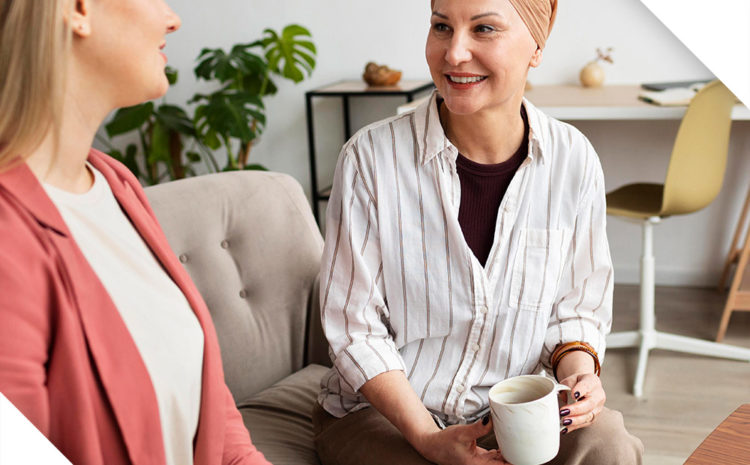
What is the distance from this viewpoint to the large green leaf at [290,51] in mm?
3637

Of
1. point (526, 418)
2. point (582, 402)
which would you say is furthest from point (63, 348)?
point (582, 402)

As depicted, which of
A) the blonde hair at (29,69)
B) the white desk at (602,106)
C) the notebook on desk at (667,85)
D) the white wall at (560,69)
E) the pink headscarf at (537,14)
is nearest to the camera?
the blonde hair at (29,69)

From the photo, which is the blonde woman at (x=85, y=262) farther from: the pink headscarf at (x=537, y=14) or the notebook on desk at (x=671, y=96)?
the notebook on desk at (x=671, y=96)

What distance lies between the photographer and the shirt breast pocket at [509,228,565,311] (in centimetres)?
132

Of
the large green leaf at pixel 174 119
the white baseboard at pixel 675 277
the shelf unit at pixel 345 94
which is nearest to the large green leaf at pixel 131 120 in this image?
the large green leaf at pixel 174 119

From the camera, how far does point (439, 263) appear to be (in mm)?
1312

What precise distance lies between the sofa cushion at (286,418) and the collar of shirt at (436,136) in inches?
21.2

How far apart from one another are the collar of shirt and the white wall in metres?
2.38

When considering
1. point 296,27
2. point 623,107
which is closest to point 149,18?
point 623,107

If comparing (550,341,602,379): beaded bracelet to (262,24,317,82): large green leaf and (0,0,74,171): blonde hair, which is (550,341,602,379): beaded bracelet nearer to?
(0,0,74,171): blonde hair

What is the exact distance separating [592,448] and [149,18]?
864mm

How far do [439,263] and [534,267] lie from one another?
158mm

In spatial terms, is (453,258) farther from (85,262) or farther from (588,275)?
(85,262)

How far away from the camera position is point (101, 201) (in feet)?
2.58
